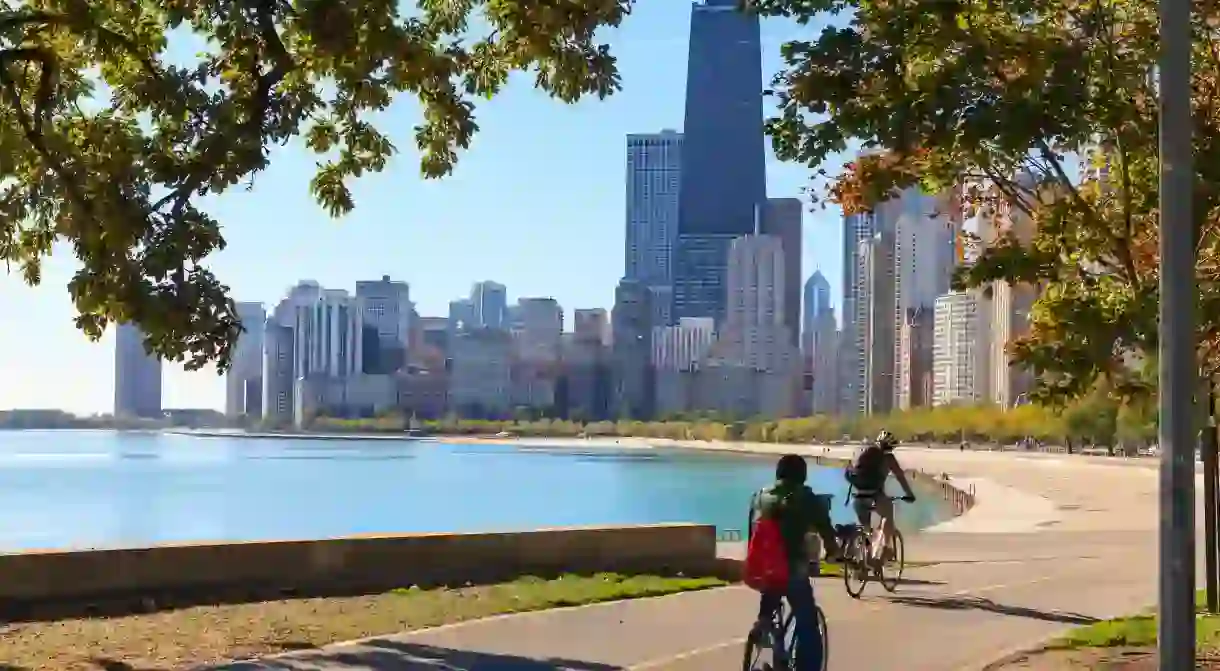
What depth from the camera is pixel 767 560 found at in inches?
315

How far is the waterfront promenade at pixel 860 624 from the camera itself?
9945mm

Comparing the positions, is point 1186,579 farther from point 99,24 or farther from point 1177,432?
point 99,24

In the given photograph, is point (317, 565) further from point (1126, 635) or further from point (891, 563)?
point (1126, 635)

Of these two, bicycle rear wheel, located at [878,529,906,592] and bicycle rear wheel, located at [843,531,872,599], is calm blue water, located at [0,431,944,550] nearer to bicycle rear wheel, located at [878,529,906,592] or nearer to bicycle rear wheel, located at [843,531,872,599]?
bicycle rear wheel, located at [843,531,872,599]

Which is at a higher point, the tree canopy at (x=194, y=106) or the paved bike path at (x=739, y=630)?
the tree canopy at (x=194, y=106)

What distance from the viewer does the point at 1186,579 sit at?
639cm

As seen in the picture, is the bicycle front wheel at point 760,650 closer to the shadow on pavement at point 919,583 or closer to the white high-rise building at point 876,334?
the shadow on pavement at point 919,583

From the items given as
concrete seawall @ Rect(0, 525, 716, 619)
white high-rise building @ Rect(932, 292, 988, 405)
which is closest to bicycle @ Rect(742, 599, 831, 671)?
concrete seawall @ Rect(0, 525, 716, 619)

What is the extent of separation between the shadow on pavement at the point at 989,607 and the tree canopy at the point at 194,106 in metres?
5.52

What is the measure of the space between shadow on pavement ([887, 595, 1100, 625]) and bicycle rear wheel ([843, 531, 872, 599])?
11.6 inches

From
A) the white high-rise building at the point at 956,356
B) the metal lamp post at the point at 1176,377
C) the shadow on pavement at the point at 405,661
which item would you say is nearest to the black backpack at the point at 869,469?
the shadow on pavement at the point at 405,661

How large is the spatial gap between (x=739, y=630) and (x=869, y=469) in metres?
3.18

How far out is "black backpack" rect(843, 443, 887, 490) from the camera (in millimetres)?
14242

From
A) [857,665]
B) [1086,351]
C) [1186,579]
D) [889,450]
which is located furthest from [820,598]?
[1186,579]
